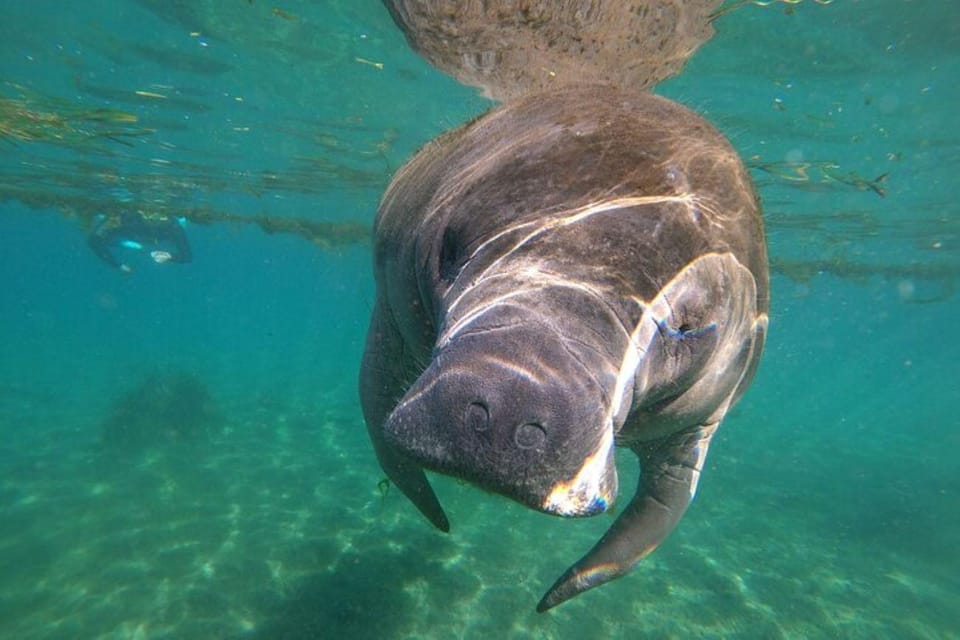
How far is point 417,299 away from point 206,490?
10.2 m

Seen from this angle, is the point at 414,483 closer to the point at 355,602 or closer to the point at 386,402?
the point at 386,402

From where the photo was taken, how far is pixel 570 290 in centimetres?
178

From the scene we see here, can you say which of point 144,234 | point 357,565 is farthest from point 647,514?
point 144,234

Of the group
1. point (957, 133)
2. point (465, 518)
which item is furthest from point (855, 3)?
point (465, 518)

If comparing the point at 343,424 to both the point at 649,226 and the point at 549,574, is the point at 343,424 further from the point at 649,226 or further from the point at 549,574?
the point at 649,226

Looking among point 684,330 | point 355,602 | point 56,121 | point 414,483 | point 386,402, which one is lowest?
point 355,602

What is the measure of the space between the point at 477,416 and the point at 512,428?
93 millimetres

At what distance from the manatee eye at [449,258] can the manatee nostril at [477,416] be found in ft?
2.70

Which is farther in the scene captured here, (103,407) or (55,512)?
(103,407)

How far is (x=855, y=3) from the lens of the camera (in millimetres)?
8625

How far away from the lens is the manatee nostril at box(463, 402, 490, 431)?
144 cm

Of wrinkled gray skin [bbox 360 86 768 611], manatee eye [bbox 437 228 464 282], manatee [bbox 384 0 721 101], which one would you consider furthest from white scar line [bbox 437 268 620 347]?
manatee [bbox 384 0 721 101]

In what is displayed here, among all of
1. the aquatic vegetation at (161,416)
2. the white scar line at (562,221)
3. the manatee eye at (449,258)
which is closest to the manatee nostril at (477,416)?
the white scar line at (562,221)

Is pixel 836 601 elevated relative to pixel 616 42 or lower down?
lower down
